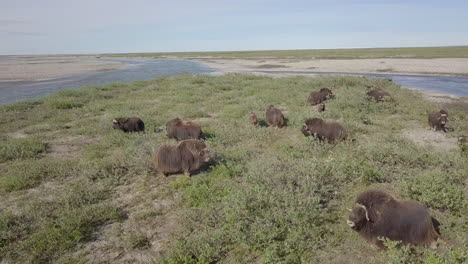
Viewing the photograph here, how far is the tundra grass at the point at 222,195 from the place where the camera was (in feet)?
14.1

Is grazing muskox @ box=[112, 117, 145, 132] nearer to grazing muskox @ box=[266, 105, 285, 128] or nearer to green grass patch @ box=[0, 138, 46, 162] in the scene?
green grass patch @ box=[0, 138, 46, 162]

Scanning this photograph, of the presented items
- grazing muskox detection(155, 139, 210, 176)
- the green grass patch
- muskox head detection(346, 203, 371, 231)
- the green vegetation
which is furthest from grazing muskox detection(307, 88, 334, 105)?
the green vegetation

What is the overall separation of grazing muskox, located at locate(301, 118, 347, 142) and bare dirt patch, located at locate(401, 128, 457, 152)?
8.19 feet

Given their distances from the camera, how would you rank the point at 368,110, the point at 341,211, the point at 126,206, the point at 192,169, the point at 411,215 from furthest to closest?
the point at 368,110, the point at 192,169, the point at 126,206, the point at 341,211, the point at 411,215

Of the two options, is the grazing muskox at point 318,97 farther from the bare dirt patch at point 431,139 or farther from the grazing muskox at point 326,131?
the grazing muskox at point 326,131

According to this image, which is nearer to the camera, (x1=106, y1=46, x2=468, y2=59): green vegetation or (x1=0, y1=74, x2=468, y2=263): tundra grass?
(x1=0, y1=74, x2=468, y2=263): tundra grass

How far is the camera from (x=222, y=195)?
5.79 m

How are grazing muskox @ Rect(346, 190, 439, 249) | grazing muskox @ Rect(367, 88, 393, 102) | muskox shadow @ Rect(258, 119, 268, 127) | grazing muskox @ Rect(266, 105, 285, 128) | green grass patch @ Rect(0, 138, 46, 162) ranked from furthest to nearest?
grazing muskox @ Rect(367, 88, 393, 102) → muskox shadow @ Rect(258, 119, 268, 127) → grazing muskox @ Rect(266, 105, 285, 128) → green grass patch @ Rect(0, 138, 46, 162) → grazing muskox @ Rect(346, 190, 439, 249)

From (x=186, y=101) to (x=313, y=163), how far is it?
10842 mm

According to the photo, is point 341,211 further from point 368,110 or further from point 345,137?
point 368,110

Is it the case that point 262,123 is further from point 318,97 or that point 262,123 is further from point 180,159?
point 180,159

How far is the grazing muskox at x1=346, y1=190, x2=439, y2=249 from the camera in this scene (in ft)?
13.9

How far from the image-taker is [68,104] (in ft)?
49.6

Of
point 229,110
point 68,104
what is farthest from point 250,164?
point 68,104
